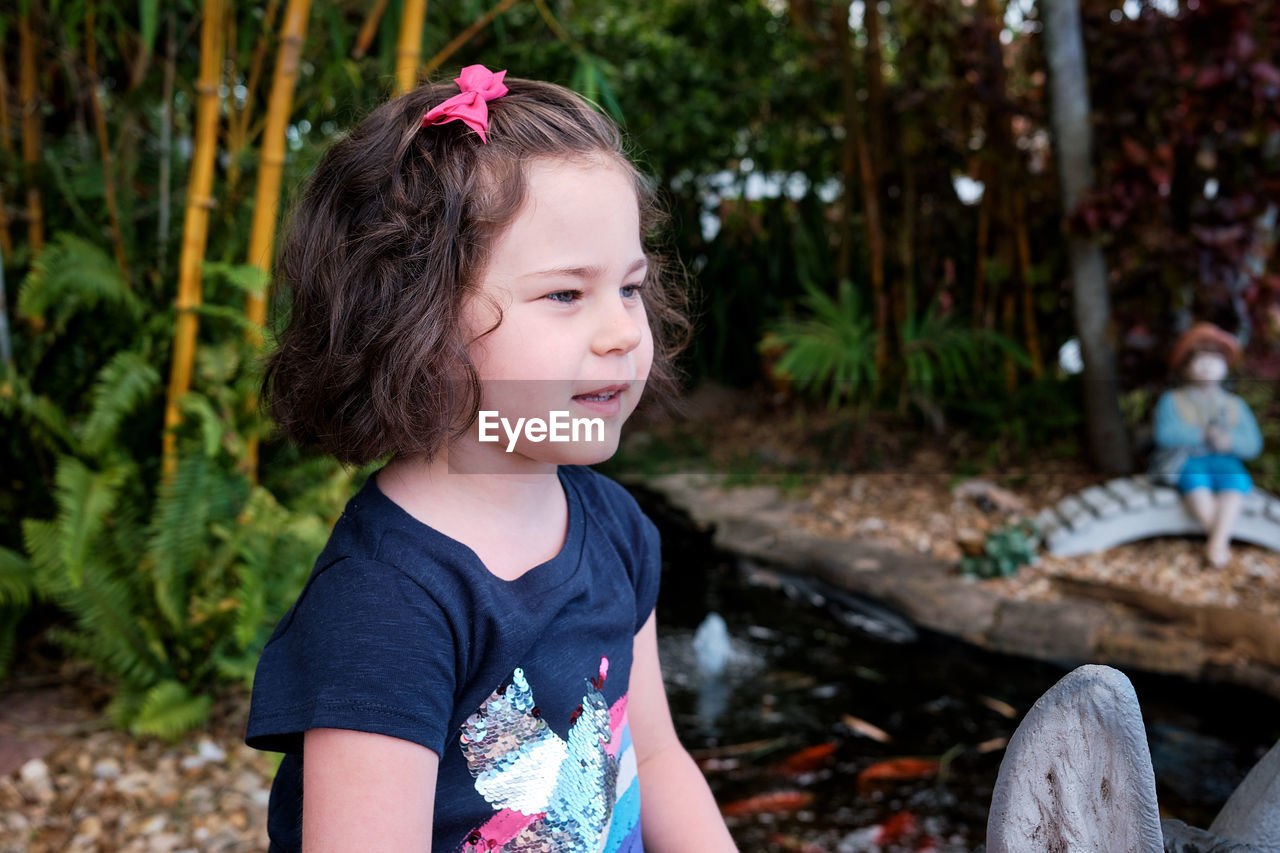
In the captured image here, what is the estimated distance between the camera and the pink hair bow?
949mm

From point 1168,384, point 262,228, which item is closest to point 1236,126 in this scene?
point 1168,384

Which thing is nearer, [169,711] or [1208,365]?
[169,711]

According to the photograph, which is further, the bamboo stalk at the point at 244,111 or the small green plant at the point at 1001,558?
the small green plant at the point at 1001,558

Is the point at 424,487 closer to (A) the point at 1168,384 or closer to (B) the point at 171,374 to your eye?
(B) the point at 171,374

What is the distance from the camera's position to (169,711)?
91.6 inches

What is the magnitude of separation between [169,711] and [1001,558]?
2.86m

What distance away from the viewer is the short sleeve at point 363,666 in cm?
84

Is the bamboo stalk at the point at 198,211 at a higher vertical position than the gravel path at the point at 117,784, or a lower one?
higher

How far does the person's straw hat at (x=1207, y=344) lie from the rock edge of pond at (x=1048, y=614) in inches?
42.9

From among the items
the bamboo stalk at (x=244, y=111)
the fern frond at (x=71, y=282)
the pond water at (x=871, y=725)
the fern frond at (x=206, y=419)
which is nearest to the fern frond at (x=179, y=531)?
the fern frond at (x=206, y=419)

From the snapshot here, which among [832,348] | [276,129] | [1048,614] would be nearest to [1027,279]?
[832,348]

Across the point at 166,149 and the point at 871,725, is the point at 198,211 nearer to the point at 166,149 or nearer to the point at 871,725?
the point at 166,149

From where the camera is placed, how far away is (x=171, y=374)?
255cm

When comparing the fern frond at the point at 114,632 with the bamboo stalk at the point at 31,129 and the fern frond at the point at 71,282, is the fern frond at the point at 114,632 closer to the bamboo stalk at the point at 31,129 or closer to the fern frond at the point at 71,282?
the fern frond at the point at 71,282
